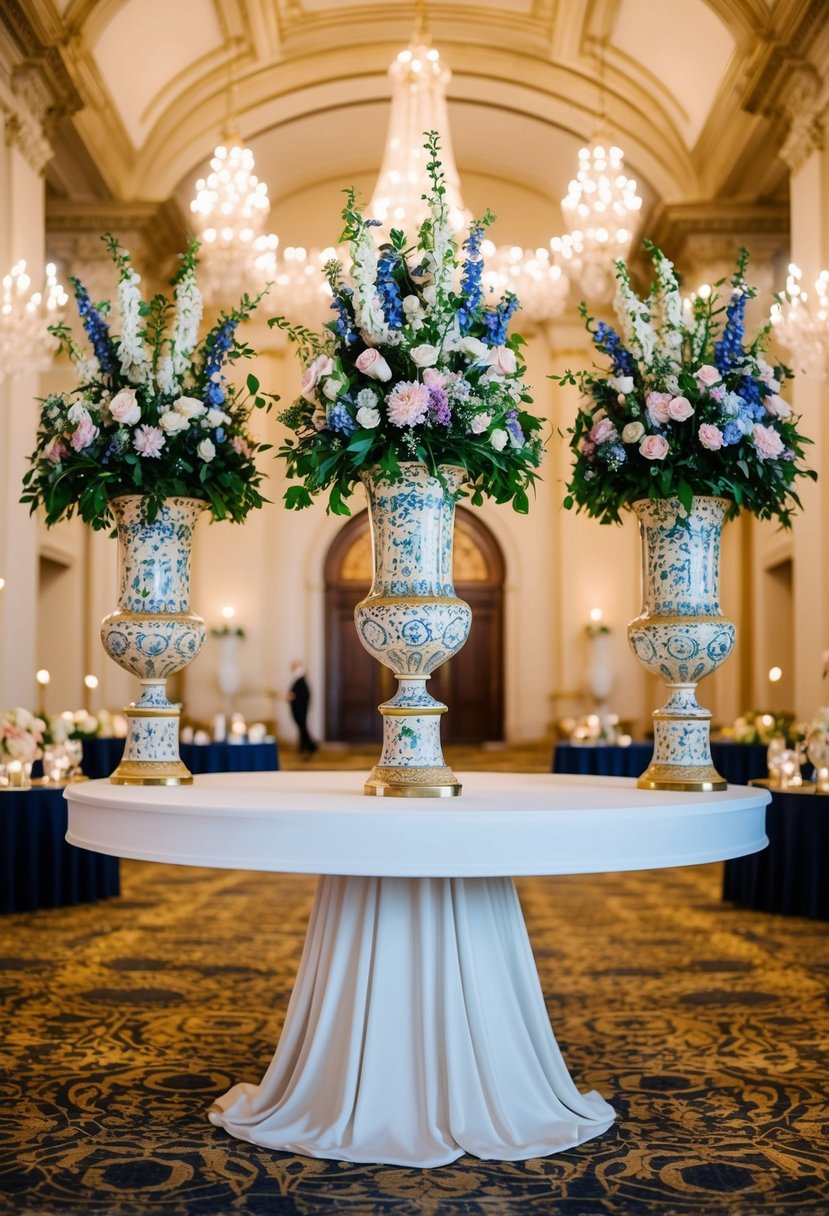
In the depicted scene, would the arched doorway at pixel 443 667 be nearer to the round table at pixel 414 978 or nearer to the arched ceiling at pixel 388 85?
the arched ceiling at pixel 388 85

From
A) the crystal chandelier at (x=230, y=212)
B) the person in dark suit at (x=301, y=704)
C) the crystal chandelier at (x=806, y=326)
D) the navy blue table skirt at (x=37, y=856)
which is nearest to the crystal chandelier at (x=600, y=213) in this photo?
the crystal chandelier at (x=806, y=326)

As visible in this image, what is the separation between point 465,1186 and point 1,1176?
109cm

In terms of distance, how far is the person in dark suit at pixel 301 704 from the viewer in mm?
15531

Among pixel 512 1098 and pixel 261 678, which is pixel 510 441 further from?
pixel 261 678

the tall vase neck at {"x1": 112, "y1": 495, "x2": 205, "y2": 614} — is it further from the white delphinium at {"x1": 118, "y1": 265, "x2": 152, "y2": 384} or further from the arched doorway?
the arched doorway

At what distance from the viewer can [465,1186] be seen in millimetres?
2846

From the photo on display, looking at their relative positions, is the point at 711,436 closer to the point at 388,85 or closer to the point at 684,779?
the point at 684,779

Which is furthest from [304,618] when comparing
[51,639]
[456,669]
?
[51,639]

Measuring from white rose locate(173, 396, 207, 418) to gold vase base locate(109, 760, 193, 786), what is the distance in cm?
91

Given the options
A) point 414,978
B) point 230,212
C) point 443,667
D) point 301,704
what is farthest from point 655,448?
point 443,667

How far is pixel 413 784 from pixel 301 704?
13017 millimetres

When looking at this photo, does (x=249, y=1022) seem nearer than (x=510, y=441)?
No

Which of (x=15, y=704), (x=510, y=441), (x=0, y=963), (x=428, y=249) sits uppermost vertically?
(x=428, y=249)

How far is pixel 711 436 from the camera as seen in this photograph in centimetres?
310
